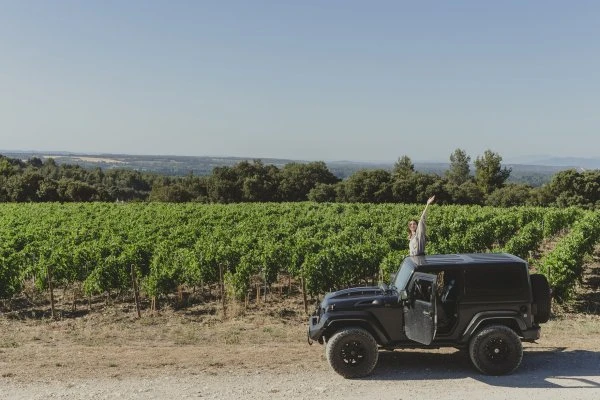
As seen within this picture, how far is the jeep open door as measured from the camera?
28.0 ft

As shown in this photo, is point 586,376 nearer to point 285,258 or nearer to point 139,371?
point 139,371

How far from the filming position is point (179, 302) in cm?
1673

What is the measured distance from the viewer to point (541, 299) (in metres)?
9.07

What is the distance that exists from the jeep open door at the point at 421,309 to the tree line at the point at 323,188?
2485 inches

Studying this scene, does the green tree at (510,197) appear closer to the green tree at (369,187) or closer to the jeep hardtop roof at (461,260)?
the green tree at (369,187)

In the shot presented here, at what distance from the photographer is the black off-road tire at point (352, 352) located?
8.88 metres

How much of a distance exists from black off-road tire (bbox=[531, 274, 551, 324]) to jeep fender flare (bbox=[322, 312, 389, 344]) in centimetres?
263

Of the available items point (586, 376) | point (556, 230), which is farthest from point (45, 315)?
point (556, 230)

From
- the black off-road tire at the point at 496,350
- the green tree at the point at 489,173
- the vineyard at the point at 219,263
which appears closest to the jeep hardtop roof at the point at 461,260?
the black off-road tire at the point at 496,350

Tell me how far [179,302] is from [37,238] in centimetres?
1003

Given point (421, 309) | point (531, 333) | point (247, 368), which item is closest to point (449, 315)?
point (421, 309)

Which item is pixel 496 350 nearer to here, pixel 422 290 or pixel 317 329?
pixel 422 290

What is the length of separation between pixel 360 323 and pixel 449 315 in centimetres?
150

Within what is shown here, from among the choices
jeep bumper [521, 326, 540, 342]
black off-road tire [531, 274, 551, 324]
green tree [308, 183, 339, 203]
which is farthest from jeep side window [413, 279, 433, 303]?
green tree [308, 183, 339, 203]
